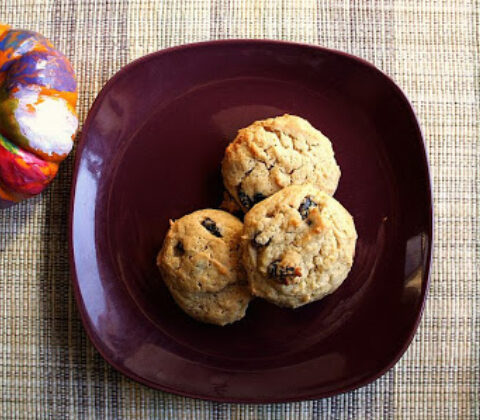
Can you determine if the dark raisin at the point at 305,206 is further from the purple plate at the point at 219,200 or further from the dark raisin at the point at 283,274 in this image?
the purple plate at the point at 219,200

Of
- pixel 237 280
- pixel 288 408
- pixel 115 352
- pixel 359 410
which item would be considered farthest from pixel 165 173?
pixel 359 410

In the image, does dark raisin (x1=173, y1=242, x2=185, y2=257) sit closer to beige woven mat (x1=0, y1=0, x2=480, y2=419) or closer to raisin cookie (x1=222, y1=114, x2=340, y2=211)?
raisin cookie (x1=222, y1=114, x2=340, y2=211)

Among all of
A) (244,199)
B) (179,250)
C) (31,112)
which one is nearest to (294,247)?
(244,199)

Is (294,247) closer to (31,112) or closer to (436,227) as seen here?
(436,227)

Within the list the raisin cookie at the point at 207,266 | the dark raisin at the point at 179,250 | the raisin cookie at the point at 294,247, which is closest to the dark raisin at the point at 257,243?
the raisin cookie at the point at 294,247

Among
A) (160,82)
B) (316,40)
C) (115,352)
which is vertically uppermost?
(316,40)

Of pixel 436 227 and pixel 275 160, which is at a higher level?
pixel 275 160

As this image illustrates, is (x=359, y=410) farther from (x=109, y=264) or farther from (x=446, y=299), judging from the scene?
(x=109, y=264)
